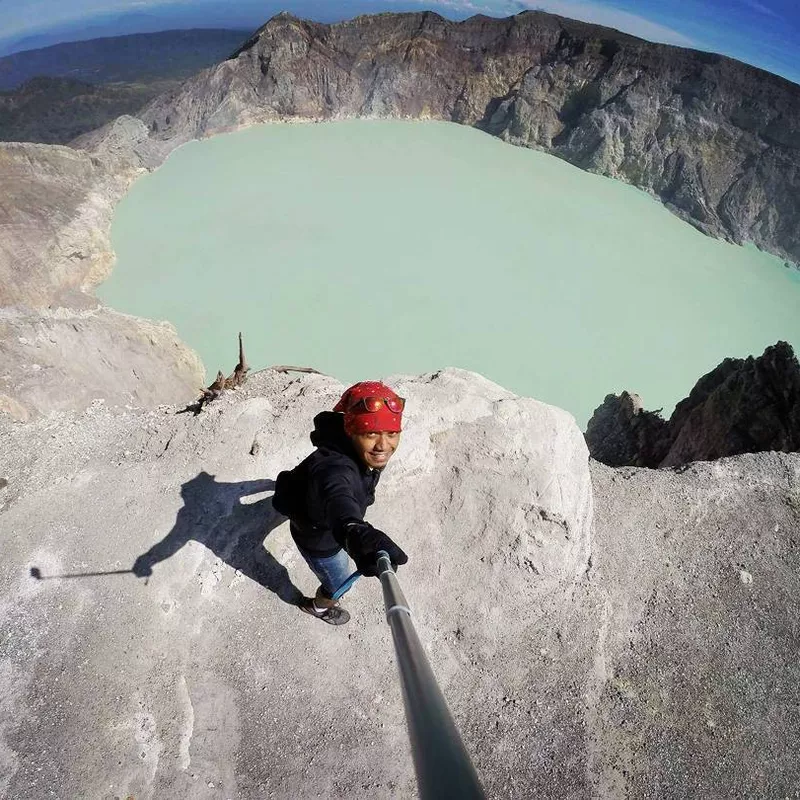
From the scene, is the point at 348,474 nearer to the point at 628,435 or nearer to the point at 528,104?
the point at 628,435

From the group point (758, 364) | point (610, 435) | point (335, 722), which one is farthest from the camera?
point (610, 435)

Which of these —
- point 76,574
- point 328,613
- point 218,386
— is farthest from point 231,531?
point 218,386

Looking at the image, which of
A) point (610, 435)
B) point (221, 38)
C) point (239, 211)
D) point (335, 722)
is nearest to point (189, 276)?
point (239, 211)

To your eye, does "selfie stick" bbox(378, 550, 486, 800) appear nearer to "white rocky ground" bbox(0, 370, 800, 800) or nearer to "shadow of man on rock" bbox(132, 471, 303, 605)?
"white rocky ground" bbox(0, 370, 800, 800)

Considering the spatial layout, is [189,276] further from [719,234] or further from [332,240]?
[719,234]

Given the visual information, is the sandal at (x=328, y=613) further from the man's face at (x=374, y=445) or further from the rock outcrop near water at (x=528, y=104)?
the rock outcrop near water at (x=528, y=104)
